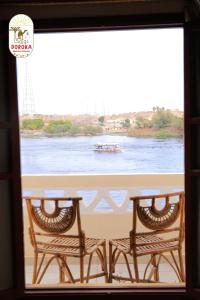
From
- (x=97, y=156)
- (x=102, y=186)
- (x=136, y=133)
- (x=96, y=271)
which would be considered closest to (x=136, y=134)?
(x=136, y=133)

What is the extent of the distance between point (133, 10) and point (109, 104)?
2.57 metres

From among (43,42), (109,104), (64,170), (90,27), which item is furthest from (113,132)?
(90,27)

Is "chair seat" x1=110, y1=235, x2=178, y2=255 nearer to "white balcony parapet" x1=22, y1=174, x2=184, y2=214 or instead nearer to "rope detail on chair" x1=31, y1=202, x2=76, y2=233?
"rope detail on chair" x1=31, y1=202, x2=76, y2=233

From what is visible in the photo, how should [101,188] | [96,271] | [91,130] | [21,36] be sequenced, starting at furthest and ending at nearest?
[91,130] → [101,188] → [96,271] → [21,36]

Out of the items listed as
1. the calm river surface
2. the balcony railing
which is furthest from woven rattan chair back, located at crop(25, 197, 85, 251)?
the calm river surface

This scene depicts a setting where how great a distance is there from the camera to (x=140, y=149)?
5496 mm

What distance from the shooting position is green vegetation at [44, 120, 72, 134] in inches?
214

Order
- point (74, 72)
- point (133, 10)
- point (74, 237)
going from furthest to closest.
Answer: point (74, 72) < point (74, 237) < point (133, 10)

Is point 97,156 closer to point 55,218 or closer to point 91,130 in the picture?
point 91,130

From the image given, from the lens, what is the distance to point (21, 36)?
2762 millimetres

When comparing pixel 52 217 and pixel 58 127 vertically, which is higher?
pixel 58 127

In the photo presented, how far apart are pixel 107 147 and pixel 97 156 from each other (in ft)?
0.63

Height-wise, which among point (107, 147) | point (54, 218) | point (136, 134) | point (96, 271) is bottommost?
point (96, 271)

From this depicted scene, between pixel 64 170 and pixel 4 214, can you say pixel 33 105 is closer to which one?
pixel 64 170
